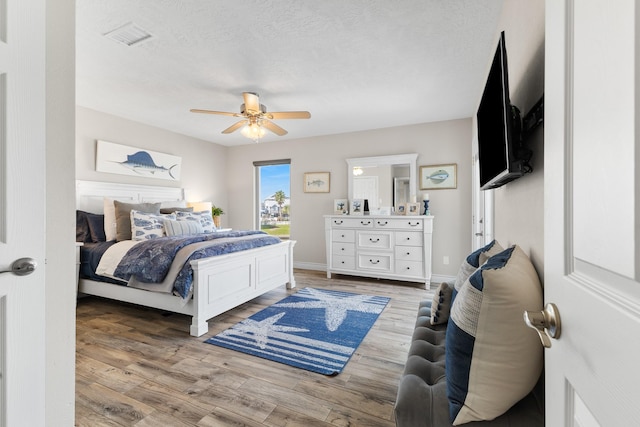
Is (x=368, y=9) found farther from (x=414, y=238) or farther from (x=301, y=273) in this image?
(x=301, y=273)

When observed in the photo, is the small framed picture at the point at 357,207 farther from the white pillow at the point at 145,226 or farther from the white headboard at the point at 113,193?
the white headboard at the point at 113,193

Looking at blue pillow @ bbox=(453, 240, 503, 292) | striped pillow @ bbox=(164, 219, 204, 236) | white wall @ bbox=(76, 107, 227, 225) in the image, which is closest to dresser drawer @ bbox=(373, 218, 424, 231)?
blue pillow @ bbox=(453, 240, 503, 292)

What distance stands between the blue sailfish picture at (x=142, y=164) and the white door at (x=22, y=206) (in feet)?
12.2

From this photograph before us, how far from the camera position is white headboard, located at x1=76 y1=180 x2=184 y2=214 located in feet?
12.1

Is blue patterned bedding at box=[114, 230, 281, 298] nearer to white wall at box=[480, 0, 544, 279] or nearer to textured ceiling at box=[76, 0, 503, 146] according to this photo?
textured ceiling at box=[76, 0, 503, 146]

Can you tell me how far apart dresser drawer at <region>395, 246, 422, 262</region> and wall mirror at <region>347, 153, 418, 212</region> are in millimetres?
754

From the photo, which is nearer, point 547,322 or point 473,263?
point 547,322

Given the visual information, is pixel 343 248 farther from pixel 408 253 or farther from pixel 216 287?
pixel 216 287

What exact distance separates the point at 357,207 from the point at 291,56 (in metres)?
2.68

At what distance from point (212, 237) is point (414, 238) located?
2.70 m

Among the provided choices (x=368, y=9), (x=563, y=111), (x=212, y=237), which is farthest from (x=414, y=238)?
(x=563, y=111)

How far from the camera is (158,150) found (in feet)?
15.1

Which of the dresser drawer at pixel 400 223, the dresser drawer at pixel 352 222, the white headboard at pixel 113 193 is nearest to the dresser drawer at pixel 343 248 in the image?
the dresser drawer at pixel 352 222

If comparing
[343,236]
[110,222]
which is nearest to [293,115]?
[343,236]
